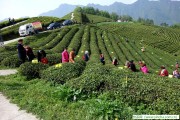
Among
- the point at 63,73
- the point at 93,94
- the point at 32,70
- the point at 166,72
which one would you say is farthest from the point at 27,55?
the point at 93,94

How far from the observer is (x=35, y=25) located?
67.2 meters

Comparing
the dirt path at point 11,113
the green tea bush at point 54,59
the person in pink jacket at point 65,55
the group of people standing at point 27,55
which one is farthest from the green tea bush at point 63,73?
the green tea bush at point 54,59

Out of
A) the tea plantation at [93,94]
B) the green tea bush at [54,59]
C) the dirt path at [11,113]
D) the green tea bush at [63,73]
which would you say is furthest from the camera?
the green tea bush at [54,59]

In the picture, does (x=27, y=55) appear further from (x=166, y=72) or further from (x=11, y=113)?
(x=11, y=113)

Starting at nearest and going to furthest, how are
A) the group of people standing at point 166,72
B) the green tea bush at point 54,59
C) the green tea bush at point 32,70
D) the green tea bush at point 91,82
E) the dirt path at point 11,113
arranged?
the dirt path at point 11,113, the green tea bush at point 91,82, the green tea bush at point 32,70, the group of people standing at point 166,72, the green tea bush at point 54,59

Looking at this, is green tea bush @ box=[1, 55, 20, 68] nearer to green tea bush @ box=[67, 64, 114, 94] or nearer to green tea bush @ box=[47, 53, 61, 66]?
green tea bush @ box=[47, 53, 61, 66]

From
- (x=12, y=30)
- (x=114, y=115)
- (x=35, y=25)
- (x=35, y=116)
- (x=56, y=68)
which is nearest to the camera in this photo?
(x=114, y=115)

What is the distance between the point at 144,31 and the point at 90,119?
355ft

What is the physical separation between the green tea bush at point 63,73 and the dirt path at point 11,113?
2.84 m

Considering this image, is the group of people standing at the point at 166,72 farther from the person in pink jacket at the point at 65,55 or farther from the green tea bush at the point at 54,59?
the green tea bush at the point at 54,59

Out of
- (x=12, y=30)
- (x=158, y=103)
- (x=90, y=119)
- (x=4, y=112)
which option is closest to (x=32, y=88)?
(x=4, y=112)

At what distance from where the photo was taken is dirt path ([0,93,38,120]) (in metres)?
11.6

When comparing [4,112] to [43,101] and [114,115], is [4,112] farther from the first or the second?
[114,115]

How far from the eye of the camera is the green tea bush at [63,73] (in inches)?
592
